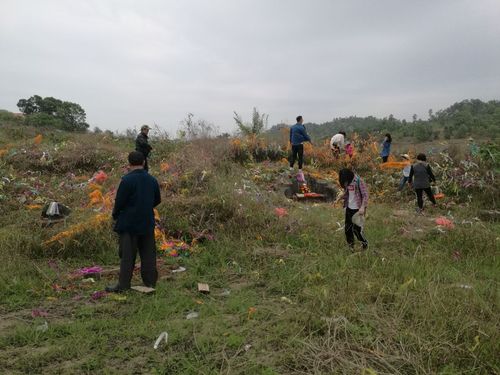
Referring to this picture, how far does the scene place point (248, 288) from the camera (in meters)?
5.09

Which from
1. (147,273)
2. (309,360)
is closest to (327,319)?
(309,360)

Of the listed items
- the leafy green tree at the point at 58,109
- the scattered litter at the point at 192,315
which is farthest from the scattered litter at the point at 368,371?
the leafy green tree at the point at 58,109

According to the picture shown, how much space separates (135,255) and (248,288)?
140 centimetres

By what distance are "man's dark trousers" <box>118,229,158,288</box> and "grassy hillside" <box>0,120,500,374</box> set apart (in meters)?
0.24

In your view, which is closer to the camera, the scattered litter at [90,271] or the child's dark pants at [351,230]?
the scattered litter at [90,271]

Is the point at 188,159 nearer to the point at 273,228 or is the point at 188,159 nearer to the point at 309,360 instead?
the point at 273,228

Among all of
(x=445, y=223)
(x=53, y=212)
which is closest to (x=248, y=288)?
(x=53, y=212)

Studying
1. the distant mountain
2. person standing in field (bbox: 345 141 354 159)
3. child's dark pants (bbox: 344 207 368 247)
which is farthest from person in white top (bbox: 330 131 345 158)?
child's dark pants (bbox: 344 207 368 247)

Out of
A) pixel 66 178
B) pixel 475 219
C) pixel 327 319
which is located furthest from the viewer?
pixel 66 178

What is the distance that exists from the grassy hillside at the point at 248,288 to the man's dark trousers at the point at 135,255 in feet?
0.78

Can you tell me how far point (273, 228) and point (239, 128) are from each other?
8273mm

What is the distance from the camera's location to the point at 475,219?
27.7ft

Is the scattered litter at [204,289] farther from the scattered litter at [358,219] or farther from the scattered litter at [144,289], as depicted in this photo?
the scattered litter at [358,219]

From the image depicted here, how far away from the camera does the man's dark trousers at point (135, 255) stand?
4855mm
